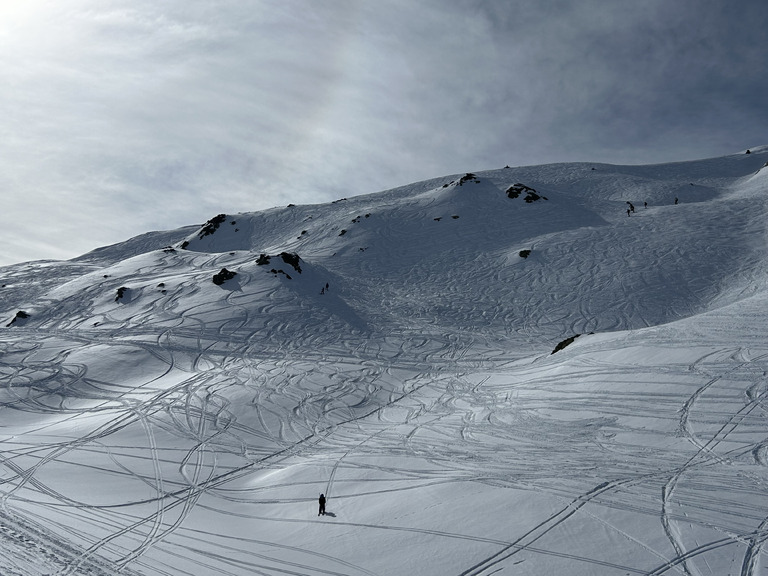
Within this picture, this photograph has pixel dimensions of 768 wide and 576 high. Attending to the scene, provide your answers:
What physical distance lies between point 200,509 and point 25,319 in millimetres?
38819

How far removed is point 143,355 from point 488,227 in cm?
4456

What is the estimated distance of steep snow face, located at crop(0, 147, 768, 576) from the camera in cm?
1152

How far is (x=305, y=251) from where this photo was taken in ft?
195

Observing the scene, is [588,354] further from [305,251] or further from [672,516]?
[305,251]

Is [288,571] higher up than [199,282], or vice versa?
[199,282]

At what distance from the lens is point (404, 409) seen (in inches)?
957

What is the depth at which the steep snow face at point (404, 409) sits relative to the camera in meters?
11.5

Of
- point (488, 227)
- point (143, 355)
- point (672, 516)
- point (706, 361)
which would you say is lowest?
point (672, 516)

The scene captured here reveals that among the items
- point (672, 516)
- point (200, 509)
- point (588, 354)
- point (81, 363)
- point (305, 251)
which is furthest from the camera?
point (305, 251)

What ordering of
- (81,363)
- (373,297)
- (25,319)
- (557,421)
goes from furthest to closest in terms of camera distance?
1. (373,297)
2. (25,319)
3. (81,363)
4. (557,421)

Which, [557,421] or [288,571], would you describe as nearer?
[288,571]

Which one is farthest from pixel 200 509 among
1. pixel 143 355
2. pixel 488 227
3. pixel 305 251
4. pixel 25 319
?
pixel 488 227

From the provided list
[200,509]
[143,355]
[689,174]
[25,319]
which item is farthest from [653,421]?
[689,174]

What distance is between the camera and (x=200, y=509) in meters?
15.5
